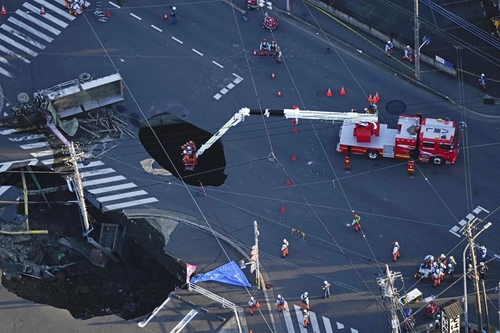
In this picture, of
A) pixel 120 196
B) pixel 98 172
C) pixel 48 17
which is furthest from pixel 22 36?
pixel 120 196

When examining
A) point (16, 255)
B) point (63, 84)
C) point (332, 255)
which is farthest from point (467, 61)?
point (16, 255)

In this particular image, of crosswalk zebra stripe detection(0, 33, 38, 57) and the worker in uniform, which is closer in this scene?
the worker in uniform

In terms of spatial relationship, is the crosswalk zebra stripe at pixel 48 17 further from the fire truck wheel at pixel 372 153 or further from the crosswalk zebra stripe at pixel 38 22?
the fire truck wheel at pixel 372 153

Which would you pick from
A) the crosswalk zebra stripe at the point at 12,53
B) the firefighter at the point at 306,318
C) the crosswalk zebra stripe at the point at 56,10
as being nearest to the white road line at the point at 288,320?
the firefighter at the point at 306,318

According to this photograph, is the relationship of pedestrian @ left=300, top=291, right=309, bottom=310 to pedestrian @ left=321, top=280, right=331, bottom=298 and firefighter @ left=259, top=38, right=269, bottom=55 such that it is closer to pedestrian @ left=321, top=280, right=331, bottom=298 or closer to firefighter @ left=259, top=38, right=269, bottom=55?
pedestrian @ left=321, top=280, right=331, bottom=298

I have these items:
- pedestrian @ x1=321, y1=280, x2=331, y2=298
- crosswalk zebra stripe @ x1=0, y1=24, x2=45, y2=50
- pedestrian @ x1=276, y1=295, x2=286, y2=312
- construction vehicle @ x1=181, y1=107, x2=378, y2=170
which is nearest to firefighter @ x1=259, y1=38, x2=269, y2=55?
construction vehicle @ x1=181, y1=107, x2=378, y2=170
